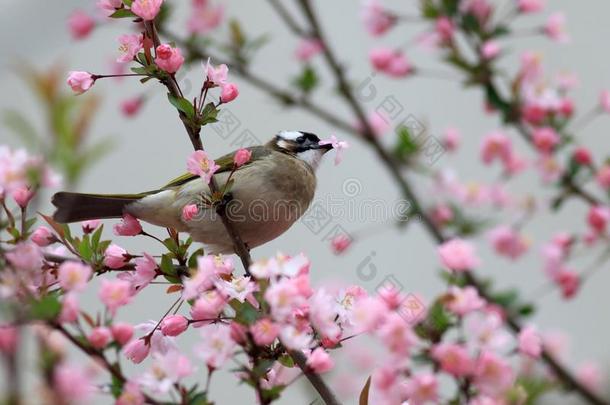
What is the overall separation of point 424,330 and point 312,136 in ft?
6.70

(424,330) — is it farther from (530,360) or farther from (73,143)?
(73,143)

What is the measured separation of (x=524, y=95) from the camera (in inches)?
112

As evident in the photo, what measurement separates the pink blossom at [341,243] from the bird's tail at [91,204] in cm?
67

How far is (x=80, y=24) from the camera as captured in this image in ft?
11.2

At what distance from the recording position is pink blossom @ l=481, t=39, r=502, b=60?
2.62 m

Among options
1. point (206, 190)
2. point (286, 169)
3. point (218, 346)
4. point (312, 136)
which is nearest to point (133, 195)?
point (206, 190)

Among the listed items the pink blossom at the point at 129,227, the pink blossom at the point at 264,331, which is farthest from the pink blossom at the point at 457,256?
the pink blossom at the point at 129,227

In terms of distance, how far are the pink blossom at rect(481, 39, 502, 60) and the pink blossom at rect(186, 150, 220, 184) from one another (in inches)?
48.2

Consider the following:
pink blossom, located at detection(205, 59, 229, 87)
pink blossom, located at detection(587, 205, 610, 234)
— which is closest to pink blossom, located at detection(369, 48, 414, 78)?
pink blossom, located at detection(587, 205, 610, 234)

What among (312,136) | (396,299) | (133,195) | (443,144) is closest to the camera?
(396,299)

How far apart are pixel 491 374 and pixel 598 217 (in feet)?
5.13

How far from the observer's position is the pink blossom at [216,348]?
4.39 feet

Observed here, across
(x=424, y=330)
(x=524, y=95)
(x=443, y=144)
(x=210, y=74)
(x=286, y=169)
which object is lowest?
(x=443, y=144)

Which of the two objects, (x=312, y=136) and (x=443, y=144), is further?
(x=443, y=144)
